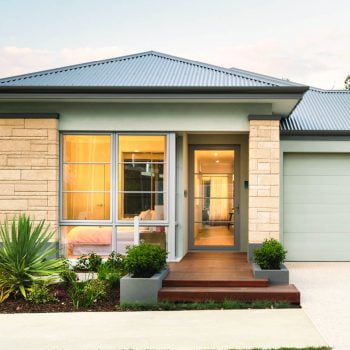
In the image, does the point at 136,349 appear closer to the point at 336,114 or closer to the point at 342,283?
the point at 342,283

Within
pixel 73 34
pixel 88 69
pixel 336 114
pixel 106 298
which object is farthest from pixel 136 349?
pixel 73 34

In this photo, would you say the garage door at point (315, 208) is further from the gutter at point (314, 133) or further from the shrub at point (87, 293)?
the shrub at point (87, 293)

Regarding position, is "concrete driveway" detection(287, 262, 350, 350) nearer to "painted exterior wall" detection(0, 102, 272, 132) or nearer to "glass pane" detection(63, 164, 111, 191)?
"painted exterior wall" detection(0, 102, 272, 132)

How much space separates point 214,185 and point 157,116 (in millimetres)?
3133

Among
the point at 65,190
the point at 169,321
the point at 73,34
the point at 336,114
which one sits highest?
the point at 73,34

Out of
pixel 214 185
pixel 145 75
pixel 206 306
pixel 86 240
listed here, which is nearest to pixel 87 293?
pixel 206 306

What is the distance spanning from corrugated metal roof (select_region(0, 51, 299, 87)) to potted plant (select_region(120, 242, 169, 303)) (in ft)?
12.2

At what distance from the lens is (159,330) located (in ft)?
24.1

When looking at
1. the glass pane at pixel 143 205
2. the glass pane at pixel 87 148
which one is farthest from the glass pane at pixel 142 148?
the glass pane at pixel 143 205

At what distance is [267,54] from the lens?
98.7 ft

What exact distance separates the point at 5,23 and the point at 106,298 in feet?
54.1

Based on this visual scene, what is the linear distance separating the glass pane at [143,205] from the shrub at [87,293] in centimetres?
303

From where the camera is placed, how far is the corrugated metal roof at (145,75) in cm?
1152

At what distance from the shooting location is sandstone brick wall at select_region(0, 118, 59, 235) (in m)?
11.9
